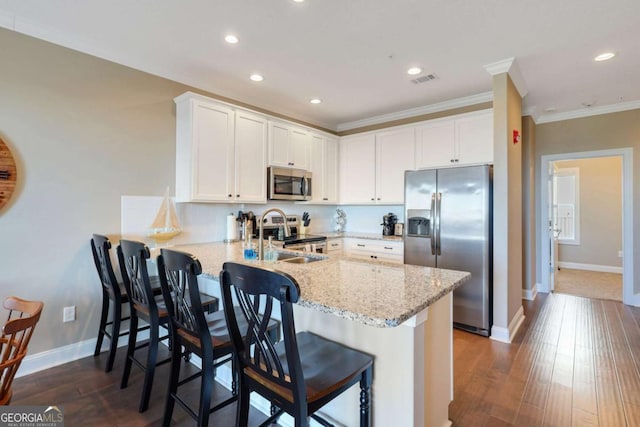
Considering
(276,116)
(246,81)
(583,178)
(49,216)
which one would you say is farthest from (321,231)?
(583,178)

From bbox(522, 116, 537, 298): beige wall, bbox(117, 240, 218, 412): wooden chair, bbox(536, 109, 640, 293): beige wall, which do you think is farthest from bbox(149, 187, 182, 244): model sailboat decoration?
bbox(536, 109, 640, 293): beige wall

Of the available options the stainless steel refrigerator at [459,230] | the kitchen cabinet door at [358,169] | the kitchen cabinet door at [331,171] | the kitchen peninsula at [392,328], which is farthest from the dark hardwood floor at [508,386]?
the kitchen cabinet door at [331,171]

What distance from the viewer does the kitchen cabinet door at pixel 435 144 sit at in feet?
→ 12.9

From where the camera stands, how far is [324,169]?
482 centimetres

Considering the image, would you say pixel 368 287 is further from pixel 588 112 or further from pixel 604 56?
pixel 588 112

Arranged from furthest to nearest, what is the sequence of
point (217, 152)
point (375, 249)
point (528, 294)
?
point (528, 294) < point (375, 249) < point (217, 152)

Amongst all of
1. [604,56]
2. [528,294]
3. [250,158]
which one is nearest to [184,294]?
[250,158]

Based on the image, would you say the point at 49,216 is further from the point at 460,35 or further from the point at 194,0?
the point at 460,35

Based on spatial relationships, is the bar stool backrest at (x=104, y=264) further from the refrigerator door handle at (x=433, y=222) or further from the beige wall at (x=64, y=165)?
the refrigerator door handle at (x=433, y=222)

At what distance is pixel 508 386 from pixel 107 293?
330 cm

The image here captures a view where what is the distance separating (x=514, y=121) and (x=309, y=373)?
343 cm

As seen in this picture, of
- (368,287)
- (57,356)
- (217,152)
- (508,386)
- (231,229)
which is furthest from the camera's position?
(231,229)

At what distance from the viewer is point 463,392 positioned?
86.2 inches

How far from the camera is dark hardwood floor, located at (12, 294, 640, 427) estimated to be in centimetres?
193
